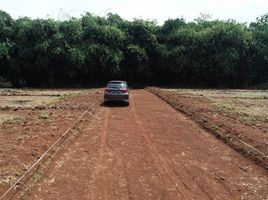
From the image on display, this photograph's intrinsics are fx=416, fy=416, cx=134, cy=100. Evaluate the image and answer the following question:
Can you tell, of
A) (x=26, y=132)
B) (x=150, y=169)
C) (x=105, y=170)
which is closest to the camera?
(x=105, y=170)

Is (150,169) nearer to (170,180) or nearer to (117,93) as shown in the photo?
(170,180)

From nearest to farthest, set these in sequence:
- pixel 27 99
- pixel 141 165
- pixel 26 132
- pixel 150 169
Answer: pixel 150 169 < pixel 141 165 < pixel 26 132 < pixel 27 99

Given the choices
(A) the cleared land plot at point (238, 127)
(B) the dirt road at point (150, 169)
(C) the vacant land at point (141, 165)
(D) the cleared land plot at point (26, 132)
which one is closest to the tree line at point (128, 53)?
(D) the cleared land plot at point (26, 132)

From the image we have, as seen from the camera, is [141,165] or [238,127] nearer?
[141,165]

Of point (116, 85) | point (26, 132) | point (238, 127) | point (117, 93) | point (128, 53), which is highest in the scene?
point (128, 53)

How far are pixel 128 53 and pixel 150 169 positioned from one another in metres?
46.5

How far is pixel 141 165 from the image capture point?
12.9m

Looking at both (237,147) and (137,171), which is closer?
(137,171)

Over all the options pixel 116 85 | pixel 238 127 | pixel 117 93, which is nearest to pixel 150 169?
pixel 238 127

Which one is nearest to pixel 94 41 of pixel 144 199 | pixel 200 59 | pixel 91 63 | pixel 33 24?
pixel 91 63

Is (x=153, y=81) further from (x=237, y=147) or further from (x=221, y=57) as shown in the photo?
(x=237, y=147)

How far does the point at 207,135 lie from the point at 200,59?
4195 centimetres

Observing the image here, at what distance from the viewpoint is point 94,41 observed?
56.6 metres

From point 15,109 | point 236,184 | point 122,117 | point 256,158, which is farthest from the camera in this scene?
point 15,109
